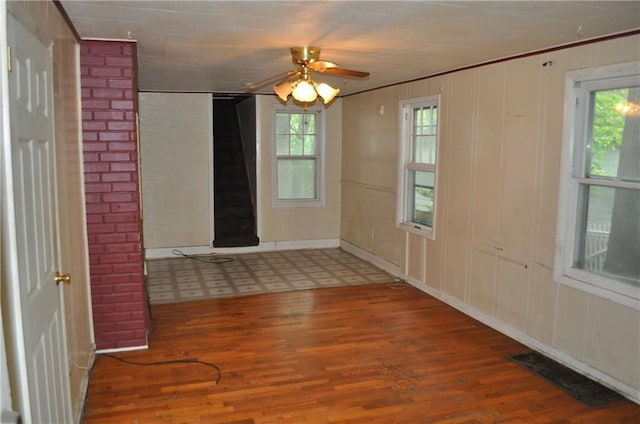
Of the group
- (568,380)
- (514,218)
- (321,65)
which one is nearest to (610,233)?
(514,218)

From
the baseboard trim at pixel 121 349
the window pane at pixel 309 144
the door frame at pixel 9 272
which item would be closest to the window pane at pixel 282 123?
the window pane at pixel 309 144

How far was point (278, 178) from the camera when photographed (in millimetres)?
7266

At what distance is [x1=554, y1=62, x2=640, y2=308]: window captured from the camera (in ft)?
10.2

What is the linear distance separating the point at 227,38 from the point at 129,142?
0.98m

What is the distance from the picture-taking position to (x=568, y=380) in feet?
10.9

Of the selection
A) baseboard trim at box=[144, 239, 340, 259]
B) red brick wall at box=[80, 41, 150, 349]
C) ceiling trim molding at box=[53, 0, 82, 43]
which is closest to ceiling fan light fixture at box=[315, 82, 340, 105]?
A: red brick wall at box=[80, 41, 150, 349]

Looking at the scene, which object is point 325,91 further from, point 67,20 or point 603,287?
point 603,287

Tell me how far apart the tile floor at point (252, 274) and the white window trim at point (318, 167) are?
0.70 meters

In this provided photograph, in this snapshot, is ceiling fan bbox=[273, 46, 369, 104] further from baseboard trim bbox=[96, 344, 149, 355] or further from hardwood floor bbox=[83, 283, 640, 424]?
baseboard trim bbox=[96, 344, 149, 355]

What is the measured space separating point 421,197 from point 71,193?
353cm

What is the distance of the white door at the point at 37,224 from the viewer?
1.63 m

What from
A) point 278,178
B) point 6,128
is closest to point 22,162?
point 6,128

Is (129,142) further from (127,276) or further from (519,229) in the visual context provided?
(519,229)

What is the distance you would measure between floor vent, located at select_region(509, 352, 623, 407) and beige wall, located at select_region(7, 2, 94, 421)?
2843 millimetres
